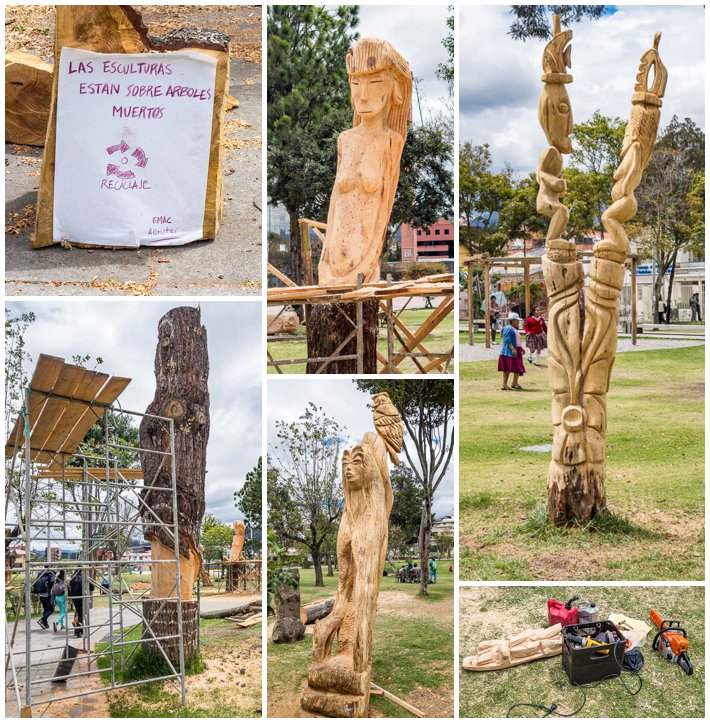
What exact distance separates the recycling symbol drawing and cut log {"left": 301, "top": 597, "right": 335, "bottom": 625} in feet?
13.9

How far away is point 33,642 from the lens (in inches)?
364

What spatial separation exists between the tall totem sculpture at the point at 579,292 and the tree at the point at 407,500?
373 cm

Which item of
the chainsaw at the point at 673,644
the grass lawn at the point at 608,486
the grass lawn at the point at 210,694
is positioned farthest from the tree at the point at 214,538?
the chainsaw at the point at 673,644

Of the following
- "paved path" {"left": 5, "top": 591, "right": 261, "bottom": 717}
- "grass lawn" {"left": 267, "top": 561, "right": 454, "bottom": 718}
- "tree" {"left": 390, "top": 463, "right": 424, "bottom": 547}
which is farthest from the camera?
"tree" {"left": 390, "top": 463, "right": 424, "bottom": 547}

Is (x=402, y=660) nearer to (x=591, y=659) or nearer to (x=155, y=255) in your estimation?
(x=591, y=659)

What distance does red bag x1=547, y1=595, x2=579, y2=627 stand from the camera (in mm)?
6316

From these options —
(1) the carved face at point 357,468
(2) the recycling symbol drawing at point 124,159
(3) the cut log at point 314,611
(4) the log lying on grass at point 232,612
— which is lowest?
(4) the log lying on grass at point 232,612

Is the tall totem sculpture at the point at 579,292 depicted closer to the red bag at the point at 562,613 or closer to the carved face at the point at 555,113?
the carved face at the point at 555,113

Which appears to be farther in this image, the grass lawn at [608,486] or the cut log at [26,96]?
the cut log at [26,96]

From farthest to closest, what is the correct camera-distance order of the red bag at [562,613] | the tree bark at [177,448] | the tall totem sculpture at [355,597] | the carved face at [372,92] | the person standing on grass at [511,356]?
the person standing on grass at [511,356]
the tree bark at [177,448]
the red bag at [562,613]
the carved face at [372,92]
the tall totem sculpture at [355,597]

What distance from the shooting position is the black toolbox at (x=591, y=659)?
5727mm

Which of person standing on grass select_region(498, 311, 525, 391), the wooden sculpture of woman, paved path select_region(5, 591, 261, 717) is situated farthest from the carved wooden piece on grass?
person standing on grass select_region(498, 311, 525, 391)

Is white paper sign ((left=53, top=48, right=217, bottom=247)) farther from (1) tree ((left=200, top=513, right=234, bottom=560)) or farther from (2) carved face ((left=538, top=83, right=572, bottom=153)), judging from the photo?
(1) tree ((left=200, top=513, right=234, bottom=560))

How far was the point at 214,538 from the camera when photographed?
1795cm
